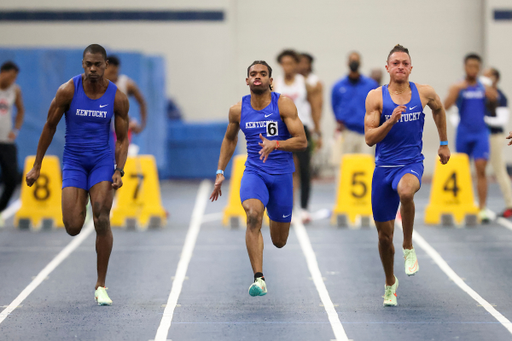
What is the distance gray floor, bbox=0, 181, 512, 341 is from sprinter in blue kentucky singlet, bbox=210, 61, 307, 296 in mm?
858

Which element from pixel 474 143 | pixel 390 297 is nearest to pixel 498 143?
pixel 474 143

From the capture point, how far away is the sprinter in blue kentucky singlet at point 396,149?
21.1 ft

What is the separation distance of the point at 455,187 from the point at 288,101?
5.30m

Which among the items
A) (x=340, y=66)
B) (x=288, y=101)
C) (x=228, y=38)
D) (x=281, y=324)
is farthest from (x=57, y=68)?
(x=281, y=324)

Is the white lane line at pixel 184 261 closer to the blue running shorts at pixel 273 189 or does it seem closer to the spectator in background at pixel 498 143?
the blue running shorts at pixel 273 189

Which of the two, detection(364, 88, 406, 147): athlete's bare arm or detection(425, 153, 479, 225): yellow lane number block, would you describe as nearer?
detection(364, 88, 406, 147): athlete's bare arm

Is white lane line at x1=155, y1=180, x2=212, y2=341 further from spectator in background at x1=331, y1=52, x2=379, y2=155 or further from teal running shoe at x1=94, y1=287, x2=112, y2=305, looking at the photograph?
spectator in background at x1=331, y1=52, x2=379, y2=155

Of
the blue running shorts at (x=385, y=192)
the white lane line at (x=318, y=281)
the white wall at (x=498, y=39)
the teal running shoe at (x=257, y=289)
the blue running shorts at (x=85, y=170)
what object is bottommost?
the white lane line at (x=318, y=281)

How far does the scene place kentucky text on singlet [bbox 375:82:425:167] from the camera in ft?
21.1

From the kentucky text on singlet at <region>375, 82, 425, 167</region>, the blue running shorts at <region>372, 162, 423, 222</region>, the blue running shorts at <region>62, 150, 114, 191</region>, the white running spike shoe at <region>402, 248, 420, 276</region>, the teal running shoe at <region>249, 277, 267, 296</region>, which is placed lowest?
the teal running shoe at <region>249, 277, 267, 296</region>

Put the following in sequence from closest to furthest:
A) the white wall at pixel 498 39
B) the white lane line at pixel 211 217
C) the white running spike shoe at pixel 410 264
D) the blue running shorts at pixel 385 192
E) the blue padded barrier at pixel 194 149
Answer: the white running spike shoe at pixel 410 264 < the blue running shorts at pixel 385 192 < the white lane line at pixel 211 217 < the blue padded barrier at pixel 194 149 < the white wall at pixel 498 39

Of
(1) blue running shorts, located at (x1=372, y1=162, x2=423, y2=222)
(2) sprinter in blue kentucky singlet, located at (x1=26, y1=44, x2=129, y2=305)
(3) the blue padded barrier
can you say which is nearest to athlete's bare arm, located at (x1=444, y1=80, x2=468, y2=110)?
(1) blue running shorts, located at (x1=372, y1=162, x2=423, y2=222)

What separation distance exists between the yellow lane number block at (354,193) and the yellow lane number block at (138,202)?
2.66 m

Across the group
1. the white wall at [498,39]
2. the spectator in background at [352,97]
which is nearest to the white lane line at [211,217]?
the spectator in background at [352,97]
